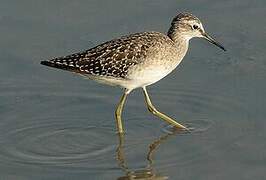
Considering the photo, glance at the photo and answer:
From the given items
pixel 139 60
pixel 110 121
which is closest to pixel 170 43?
pixel 139 60

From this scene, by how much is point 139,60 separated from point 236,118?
1551mm

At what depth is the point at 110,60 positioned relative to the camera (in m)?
11.1

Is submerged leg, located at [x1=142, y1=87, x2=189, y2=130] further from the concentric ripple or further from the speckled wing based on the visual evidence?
the concentric ripple

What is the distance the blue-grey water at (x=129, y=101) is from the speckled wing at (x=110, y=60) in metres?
0.78

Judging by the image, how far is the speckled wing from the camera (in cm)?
1107

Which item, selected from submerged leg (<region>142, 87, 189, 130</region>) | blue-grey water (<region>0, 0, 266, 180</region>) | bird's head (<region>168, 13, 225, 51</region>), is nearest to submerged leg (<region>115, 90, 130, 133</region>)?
blue-grey water (<region>0, 0, 266, 180</region>)

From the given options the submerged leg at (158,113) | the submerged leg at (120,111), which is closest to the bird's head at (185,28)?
the submerged leg at (158,113)

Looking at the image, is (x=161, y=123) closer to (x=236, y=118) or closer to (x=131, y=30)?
(x=236, y=118)

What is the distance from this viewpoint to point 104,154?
34.4 feet

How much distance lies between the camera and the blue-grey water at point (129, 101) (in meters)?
10.1

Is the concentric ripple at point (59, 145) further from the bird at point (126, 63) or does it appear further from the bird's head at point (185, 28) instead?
the bird's head at point (185, 28)

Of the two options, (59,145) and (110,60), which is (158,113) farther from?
(59,145)

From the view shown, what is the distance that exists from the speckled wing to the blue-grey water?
78 centimetres

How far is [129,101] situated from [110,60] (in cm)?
110
